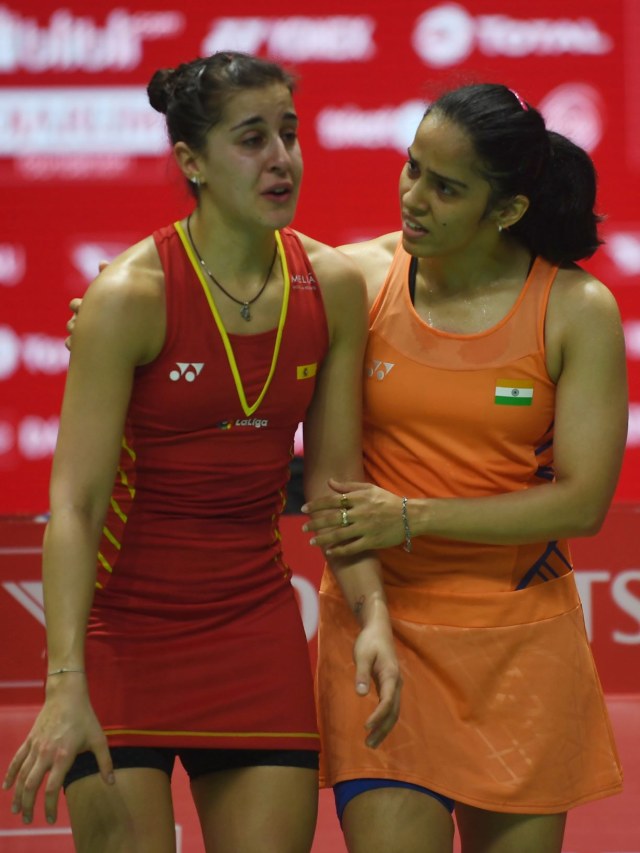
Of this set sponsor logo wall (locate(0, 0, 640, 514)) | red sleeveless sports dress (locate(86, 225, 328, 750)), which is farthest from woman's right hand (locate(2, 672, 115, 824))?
sponsor logo wall (locate(0, 0, 640, 514))

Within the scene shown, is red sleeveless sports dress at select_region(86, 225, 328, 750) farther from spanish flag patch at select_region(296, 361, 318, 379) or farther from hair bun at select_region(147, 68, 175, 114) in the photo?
hair bun at select_region(147, 68, 175, 114)

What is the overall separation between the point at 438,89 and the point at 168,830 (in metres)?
1.43

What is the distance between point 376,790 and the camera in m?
2.57

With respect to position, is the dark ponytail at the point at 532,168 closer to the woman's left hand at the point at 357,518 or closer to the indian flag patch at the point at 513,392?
the indian flag patch at the point at 513,392

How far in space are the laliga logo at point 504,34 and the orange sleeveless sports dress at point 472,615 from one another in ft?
9.81

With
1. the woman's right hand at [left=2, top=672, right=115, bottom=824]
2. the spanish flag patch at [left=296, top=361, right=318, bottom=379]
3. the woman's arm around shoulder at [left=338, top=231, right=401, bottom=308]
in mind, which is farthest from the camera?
the woman's arm around shoulder at [left=338, top=231, right=401, bottom=308]

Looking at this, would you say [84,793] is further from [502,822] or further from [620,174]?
[620,174]

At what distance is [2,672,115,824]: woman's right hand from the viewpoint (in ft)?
7.10

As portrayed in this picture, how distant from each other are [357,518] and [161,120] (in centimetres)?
329

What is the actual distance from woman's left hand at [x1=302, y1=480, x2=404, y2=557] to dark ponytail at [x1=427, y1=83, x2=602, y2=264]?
0.56 meters

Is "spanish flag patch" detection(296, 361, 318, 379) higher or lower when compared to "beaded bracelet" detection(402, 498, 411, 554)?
higher

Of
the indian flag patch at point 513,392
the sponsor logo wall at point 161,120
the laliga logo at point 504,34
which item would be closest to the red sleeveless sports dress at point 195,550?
the indian flag patch at point 513,392

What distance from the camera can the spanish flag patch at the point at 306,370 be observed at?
249 centimetres

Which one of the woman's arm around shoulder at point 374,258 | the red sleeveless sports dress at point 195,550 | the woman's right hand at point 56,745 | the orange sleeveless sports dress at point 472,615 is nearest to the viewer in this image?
the woman's right hand at point 56,745
